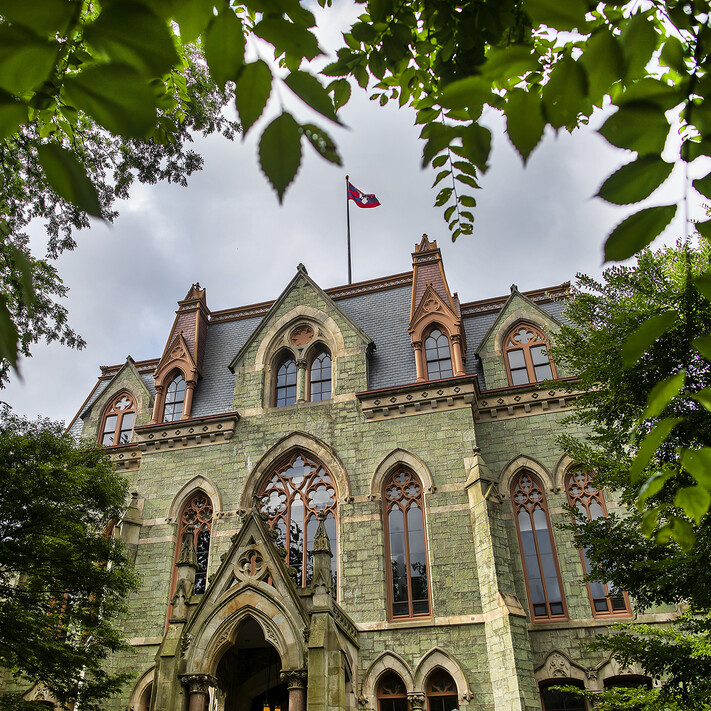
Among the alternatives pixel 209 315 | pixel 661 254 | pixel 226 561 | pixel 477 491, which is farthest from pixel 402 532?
pixel 209 315

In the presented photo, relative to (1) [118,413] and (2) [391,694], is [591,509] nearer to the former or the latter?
(2) [391,694]

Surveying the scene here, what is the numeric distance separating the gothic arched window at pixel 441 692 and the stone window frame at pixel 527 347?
809 cm

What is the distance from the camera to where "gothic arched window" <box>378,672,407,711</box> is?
14.7 m

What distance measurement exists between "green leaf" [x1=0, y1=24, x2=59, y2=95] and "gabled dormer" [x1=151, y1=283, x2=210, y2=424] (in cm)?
1959

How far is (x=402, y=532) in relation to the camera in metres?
16.6

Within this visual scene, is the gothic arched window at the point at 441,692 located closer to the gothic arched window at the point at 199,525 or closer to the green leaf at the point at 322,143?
the gothic arched window at the point at 199,525

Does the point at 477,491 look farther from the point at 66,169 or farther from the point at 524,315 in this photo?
the point at 66,169

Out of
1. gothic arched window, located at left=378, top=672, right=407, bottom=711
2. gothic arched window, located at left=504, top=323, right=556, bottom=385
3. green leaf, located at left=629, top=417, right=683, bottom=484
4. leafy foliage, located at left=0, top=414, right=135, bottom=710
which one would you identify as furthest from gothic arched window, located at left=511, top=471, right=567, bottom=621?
green leaf, located at left=629, top=417, right=683, bottom=484

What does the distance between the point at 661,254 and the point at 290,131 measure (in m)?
14.0

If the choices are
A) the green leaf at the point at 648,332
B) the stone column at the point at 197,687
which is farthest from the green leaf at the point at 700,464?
the stone column at the point at 197,687

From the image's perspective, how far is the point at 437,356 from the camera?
19.2 meters

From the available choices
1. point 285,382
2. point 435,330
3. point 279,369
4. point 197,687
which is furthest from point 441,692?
point 279,369

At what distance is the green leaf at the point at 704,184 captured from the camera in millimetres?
1799

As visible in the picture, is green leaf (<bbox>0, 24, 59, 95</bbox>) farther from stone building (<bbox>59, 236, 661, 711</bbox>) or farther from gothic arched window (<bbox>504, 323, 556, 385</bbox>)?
gothic arched window (<bbox>504, 323, 556, 385</bbox>)
